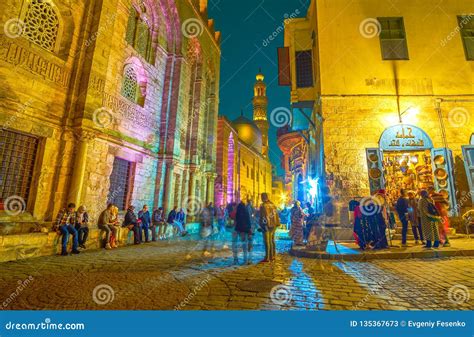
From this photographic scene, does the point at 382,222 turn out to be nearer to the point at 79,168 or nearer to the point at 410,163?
the point at 410,163

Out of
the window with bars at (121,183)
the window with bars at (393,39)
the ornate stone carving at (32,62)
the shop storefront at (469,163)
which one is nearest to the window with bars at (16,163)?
the ornate stone carving at (32,62)

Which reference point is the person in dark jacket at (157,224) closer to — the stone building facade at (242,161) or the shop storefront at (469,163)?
the stone building facade at (242,161)

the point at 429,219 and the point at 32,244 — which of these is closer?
the point at 32,244

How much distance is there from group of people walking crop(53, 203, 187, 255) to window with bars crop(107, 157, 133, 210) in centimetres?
138

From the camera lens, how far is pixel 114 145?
9.42m

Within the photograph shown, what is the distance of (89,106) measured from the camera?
26.5 feet

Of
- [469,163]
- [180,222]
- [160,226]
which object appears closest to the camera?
[469,163]

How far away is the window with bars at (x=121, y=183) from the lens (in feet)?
32.5

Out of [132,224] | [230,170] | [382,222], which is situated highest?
[230,170]

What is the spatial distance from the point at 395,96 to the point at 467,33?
Answer: 491cm

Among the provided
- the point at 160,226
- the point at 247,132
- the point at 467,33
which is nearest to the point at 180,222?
the point at 160,226

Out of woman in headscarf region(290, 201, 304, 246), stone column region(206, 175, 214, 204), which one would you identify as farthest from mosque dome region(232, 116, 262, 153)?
woman in headscarf region(290, 201, 304, 246)

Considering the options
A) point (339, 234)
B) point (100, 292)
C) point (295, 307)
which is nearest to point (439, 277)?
point (295, 307)

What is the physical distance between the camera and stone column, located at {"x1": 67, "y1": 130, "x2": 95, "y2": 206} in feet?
24.9
